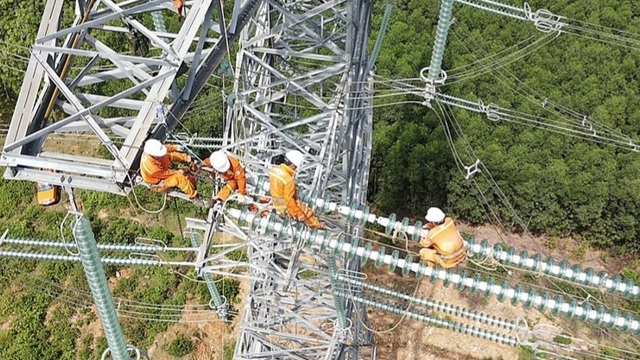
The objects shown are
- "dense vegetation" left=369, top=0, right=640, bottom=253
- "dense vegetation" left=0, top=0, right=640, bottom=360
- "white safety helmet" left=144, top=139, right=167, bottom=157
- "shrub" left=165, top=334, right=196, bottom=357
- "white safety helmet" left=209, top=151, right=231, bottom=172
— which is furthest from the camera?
"dense vegetation" left=369, top=0, right=640, bottom=253

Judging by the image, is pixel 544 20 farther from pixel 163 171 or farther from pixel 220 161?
pixel 163 171

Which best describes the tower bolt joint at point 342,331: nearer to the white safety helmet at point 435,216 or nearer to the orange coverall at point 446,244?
the orange coverall at point 446,244

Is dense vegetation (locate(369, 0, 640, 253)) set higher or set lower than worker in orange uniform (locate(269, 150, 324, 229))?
higher

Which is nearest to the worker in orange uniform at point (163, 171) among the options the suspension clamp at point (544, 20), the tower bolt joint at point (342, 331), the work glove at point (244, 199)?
the work glove at point (244, 199)

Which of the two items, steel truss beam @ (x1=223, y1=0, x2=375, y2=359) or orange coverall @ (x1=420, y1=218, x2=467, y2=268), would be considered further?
steel truss beam @ (x1=223, y1=0, x2=375, y2=359)

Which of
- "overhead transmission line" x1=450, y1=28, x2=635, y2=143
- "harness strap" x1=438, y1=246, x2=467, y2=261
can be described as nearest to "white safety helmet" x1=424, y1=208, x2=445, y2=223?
"harness strap" x1=438, y1=246, x2=467, y2=261

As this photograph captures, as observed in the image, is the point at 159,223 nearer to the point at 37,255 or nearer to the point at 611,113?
the point at 37,255

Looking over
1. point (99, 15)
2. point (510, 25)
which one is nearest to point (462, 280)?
point (99, 15)

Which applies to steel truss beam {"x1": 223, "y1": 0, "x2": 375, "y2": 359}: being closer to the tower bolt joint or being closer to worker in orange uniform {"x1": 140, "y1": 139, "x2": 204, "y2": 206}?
the tower bolt joint
